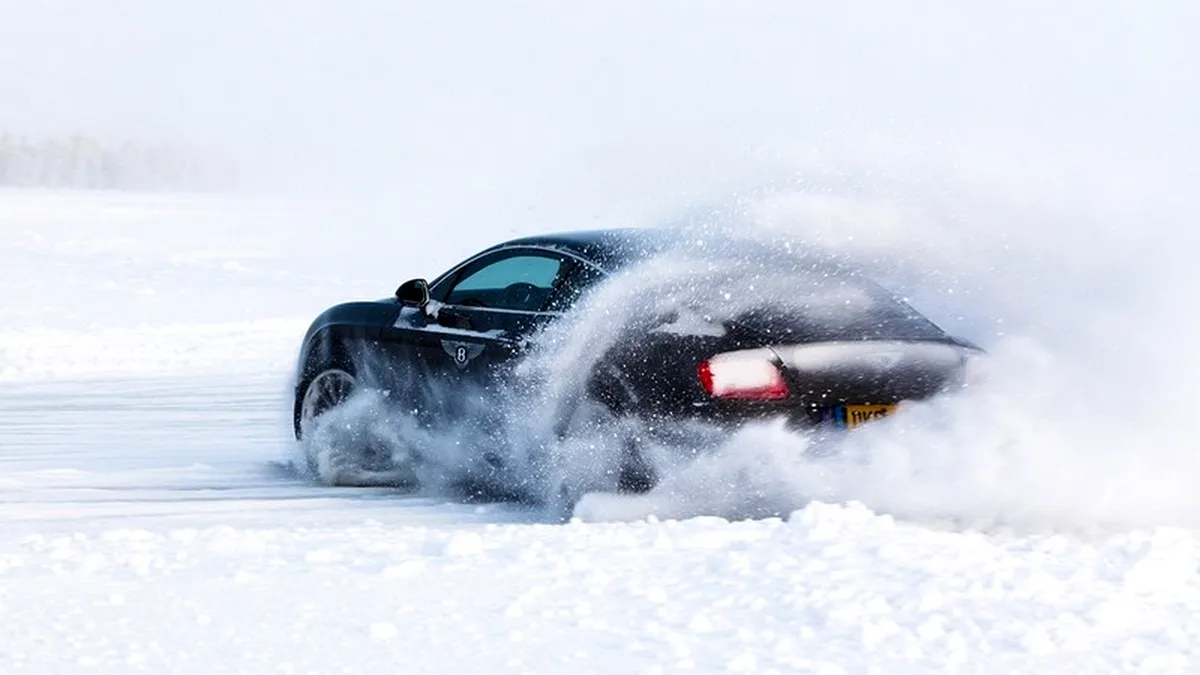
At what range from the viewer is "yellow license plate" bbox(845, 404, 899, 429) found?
697 cm

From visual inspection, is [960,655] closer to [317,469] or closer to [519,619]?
[519,619]

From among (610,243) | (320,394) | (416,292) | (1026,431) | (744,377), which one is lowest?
(320,394)

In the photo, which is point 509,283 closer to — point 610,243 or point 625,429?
point 610,243

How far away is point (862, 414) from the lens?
6.98 metres

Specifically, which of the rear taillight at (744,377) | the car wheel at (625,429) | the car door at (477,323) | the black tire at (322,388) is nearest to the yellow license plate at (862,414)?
the rear taillight at (744,377)

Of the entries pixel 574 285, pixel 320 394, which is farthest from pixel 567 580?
pixel 320 394

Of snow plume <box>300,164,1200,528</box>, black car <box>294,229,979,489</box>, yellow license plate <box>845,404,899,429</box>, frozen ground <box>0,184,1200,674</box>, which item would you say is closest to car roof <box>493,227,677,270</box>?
black car <box>294,229,979,489</box>

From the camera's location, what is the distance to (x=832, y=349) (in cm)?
707

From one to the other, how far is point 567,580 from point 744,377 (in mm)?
1551

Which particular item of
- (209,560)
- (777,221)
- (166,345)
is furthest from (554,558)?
(166,345)

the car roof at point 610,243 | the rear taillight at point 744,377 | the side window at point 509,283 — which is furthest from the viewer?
the side window at point 509,283

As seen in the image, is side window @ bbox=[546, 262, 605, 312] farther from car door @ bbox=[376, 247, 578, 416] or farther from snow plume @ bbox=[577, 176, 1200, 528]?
snow plume @ bbox=[577, 176, 1200, 528]

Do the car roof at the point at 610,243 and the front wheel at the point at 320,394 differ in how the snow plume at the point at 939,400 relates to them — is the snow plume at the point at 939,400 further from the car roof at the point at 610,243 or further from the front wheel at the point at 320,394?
the front wheel at the point at 320,394

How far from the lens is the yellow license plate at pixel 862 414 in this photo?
6969 mm
